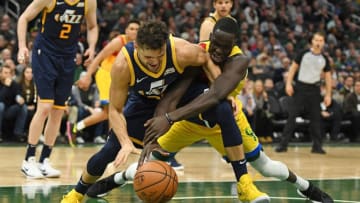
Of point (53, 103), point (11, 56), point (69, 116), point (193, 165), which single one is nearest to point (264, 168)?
point (53, 103)

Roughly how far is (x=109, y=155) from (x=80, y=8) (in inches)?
101

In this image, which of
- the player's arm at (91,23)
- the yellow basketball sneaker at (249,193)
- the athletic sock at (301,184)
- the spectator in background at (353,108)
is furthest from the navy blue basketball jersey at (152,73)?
the spectator in background at (353,108)

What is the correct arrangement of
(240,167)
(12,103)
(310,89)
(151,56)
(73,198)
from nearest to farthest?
(151,56) < (240,167) < (73,198) < (310,89) < (12,103)

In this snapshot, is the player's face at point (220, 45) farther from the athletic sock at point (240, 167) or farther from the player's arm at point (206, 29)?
the player's arm at point (206, 29)

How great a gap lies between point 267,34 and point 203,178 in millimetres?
11801

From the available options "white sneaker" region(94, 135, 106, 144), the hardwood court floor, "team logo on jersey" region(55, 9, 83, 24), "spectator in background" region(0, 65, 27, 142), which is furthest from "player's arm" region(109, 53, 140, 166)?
"white sneaker" region(94, 135, 106, 144)

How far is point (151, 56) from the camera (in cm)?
526

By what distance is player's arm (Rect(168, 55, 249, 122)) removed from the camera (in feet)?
18.3

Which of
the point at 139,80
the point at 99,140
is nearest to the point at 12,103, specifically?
the point at 99,140

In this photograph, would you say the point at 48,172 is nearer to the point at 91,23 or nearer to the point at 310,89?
Result: the point at 91,23

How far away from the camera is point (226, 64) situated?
5.91 m

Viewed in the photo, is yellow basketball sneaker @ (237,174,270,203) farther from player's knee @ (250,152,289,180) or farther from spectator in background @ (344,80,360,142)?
spectator in background @ (344,80,360,142)

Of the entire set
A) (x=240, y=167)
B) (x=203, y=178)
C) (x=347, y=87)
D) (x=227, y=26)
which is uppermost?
(x=227, y=26)

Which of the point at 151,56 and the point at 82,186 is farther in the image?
the point at 82,186
